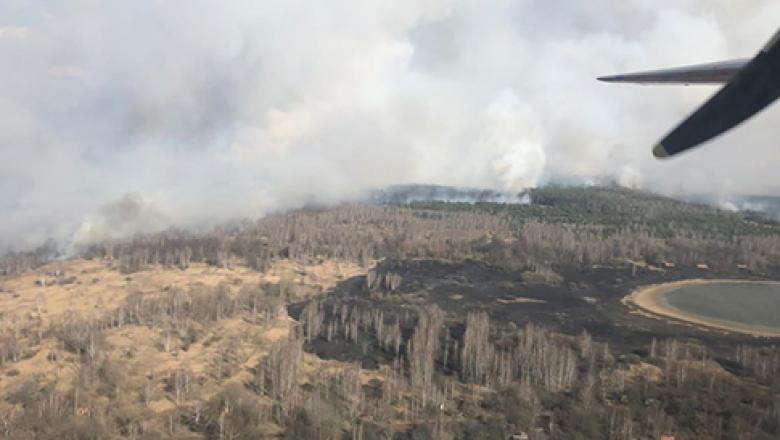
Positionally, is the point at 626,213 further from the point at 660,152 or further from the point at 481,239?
the point at 660,152

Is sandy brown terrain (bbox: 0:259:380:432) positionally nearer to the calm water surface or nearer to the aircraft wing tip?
the aircraft wing tip

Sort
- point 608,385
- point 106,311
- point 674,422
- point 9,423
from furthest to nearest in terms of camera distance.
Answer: point 106,311 < point 608,385 < point 674,422 < point 9,423

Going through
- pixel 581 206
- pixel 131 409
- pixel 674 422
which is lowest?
pixel 131 409

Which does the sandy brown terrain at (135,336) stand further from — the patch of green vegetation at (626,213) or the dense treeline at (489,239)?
the patch of green vegetation at (626,213)

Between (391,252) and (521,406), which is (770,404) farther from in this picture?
(391,252)

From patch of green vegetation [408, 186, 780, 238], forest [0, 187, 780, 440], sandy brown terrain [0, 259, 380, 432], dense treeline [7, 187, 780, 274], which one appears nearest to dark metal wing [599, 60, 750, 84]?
forest [0, 187, 780, 440]

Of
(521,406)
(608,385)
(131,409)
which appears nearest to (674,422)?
(608,385)

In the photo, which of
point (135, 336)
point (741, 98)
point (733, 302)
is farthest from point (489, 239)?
point (741, 98)
